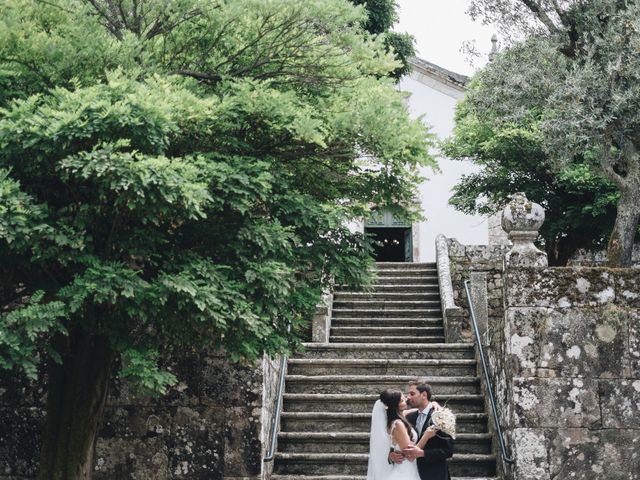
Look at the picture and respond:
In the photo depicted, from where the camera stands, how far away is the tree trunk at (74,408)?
24.1 feet

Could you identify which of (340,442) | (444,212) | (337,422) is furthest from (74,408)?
(444,212)

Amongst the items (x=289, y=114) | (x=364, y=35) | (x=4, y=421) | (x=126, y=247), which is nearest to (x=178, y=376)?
(x=4, y=421)

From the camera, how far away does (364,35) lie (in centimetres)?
778

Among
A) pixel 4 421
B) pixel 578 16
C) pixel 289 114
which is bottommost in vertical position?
pixel 4 421

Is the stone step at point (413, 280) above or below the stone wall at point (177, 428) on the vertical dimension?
above

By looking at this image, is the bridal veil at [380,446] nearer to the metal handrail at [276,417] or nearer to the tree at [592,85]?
the metal handrail at [276,417]

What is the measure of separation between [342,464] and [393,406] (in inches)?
118

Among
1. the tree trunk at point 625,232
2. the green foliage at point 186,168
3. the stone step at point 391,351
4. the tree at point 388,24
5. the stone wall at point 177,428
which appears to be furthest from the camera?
the tree at point 388,24

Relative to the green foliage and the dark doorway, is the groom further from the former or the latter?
the dark doorway

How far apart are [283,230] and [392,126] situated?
1.29 metres

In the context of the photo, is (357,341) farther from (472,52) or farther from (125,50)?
(125,50)

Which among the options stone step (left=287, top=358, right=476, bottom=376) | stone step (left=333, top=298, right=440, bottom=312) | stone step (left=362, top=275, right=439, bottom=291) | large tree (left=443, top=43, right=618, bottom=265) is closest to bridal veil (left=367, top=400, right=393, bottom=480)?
stone step (left=287, top=358, right=476, bottom=376)

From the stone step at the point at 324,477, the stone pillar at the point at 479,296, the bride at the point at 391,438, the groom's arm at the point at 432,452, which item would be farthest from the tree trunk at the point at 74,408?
the stone pillar at the point at 479,296

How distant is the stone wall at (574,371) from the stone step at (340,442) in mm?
1309
